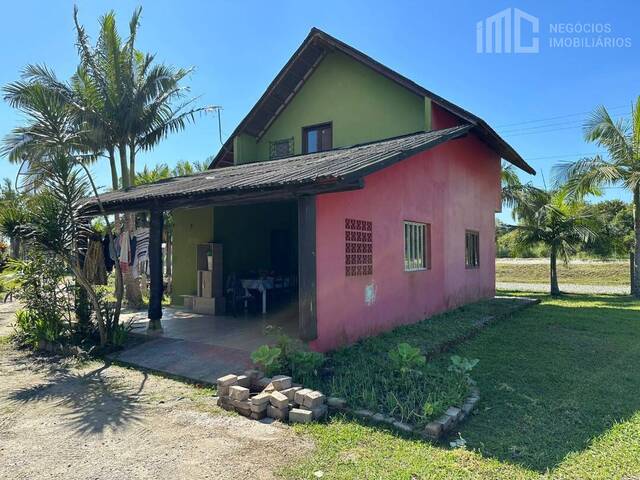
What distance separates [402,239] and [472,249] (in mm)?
5178

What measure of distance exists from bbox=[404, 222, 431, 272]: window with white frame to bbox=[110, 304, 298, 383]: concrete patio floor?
2988 millimetres

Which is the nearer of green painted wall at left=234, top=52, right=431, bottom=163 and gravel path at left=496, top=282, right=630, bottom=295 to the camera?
green painted wall at left=234, top=52, right=431, bottom=163

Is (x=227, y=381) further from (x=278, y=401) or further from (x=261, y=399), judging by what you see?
(x=278, y=401)

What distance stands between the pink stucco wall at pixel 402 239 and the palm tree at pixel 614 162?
4636mm


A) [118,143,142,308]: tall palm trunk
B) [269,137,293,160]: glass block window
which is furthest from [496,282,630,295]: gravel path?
[118,143,142,308]: tall palm trunk

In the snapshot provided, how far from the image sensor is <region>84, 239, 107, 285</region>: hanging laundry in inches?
360

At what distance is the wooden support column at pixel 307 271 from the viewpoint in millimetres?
6672

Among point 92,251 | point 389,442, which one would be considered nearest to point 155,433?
point 389,442

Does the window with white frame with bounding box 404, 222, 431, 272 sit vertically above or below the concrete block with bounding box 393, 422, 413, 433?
above

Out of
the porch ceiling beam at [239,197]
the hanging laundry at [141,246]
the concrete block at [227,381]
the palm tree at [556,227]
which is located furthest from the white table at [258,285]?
the palm tree at [556,227]

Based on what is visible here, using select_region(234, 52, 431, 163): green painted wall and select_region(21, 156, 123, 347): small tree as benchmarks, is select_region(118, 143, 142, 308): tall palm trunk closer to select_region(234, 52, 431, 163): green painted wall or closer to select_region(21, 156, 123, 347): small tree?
select_region(234, 52, 431, 163): green painted wall

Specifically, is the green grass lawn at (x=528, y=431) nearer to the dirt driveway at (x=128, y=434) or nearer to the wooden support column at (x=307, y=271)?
the dirt driveway at (x=128, y=434)

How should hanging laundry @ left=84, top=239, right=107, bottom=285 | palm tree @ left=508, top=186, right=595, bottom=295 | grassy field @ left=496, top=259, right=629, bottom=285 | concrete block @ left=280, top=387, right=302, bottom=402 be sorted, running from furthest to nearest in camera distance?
grassy field @ left=496, top=259, right=629, bottom=285
palm tree @ left=508, top=186, right=595, bottom=295
hanging laundry @ left=84, top=239, right=107, bottom=285
concrete block @ left=280, top=387, right=302, bottom=402

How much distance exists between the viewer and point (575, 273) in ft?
89.3
